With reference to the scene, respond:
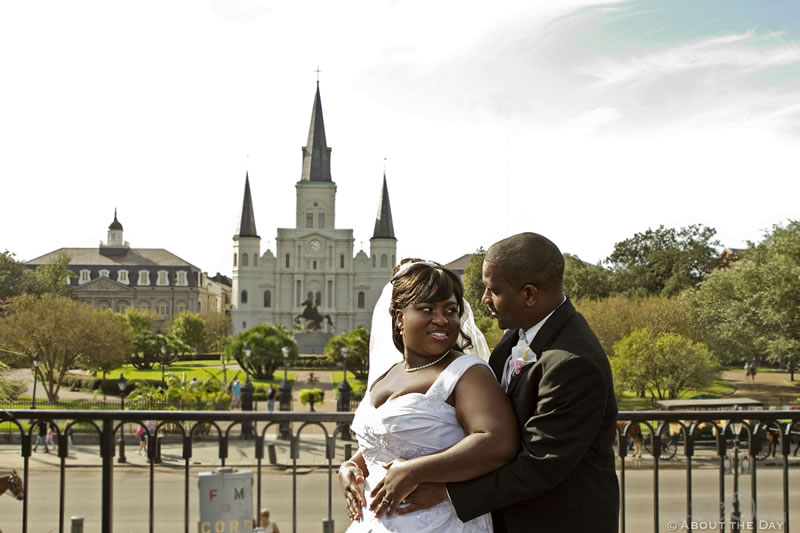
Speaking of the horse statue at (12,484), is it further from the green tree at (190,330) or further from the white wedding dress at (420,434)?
the green tree at (190,330)

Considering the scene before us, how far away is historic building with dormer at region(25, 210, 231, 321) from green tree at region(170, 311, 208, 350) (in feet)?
83.0

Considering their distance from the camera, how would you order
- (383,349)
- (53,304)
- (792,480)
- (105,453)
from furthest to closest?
(53,304)
(792,480)
(105,453)
(383,349)

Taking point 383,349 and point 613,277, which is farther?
point 613,277

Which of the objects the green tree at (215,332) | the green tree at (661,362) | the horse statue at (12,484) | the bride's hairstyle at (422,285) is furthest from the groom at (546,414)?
the green tree at (215,332)

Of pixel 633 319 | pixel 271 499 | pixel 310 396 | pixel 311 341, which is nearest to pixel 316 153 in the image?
pixel 311 341

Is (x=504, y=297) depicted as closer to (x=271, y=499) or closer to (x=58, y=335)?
(x=271, y=499)

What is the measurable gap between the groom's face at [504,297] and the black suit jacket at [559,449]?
0.37 feet

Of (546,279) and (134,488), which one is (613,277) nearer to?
(134,488)

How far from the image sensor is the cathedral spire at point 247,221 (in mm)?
88500

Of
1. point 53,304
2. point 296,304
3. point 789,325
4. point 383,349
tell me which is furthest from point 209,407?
point 296,304

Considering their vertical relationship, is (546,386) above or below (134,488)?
above

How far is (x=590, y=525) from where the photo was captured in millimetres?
2590

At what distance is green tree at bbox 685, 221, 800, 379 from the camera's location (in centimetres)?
2831

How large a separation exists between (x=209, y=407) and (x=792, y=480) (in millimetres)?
20875
